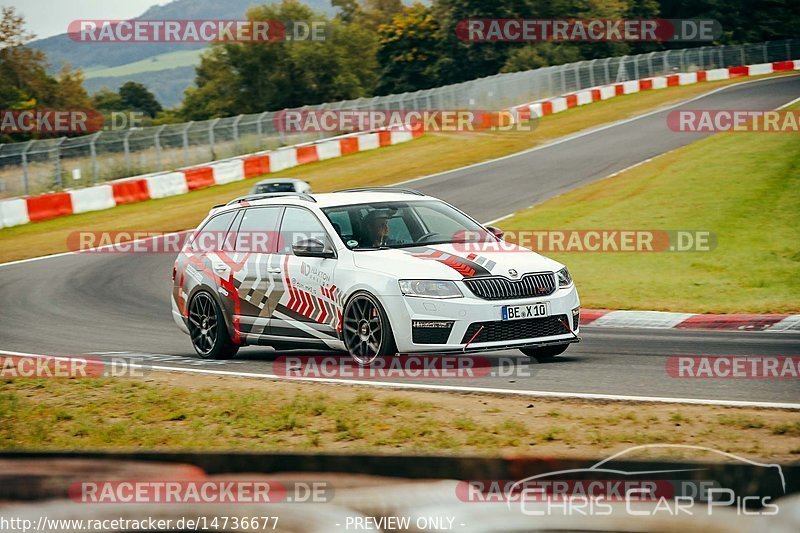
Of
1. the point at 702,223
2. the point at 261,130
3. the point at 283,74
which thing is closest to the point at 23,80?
the point at 283,74

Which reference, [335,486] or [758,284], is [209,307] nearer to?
[335,486]

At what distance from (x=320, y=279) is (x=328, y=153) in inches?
1106

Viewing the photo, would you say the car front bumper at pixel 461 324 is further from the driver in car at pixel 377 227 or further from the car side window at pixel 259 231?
the car side window at pixel 259 231

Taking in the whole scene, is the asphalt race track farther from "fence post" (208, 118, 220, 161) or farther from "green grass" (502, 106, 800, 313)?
"fence post" (208, 118, 220, 161)

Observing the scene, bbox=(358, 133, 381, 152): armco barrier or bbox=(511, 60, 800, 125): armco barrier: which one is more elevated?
bbox=(511, 60, 800, 125): armco barrier

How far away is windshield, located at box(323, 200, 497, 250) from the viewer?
1036 cm

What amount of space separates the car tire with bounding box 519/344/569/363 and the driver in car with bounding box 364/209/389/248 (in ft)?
5.66

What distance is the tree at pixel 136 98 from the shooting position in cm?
14700

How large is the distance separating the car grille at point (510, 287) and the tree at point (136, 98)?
141395mm

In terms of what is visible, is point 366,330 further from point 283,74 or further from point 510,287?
point 283,74

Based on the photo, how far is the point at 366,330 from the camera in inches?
385

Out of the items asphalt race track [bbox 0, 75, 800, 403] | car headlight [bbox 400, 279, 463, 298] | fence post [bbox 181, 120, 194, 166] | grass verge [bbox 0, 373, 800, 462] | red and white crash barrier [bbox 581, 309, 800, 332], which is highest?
fence post [bbox 181, 120, 194, 166]

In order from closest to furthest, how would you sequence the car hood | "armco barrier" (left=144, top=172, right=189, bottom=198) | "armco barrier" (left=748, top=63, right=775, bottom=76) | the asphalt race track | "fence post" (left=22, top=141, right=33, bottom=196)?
the asphalt race track
the car hood
"fence post" (left=22, top=141, right=33, bottom=196)
"armco barrier" (left=144, top=172, right=189, bottom=198)
"armco barrier" (left=748, top=63, right=775, bottom=76)

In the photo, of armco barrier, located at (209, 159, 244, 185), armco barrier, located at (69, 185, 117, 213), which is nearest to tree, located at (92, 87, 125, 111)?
armco barrier, located at (209, 159, 244, 185)
